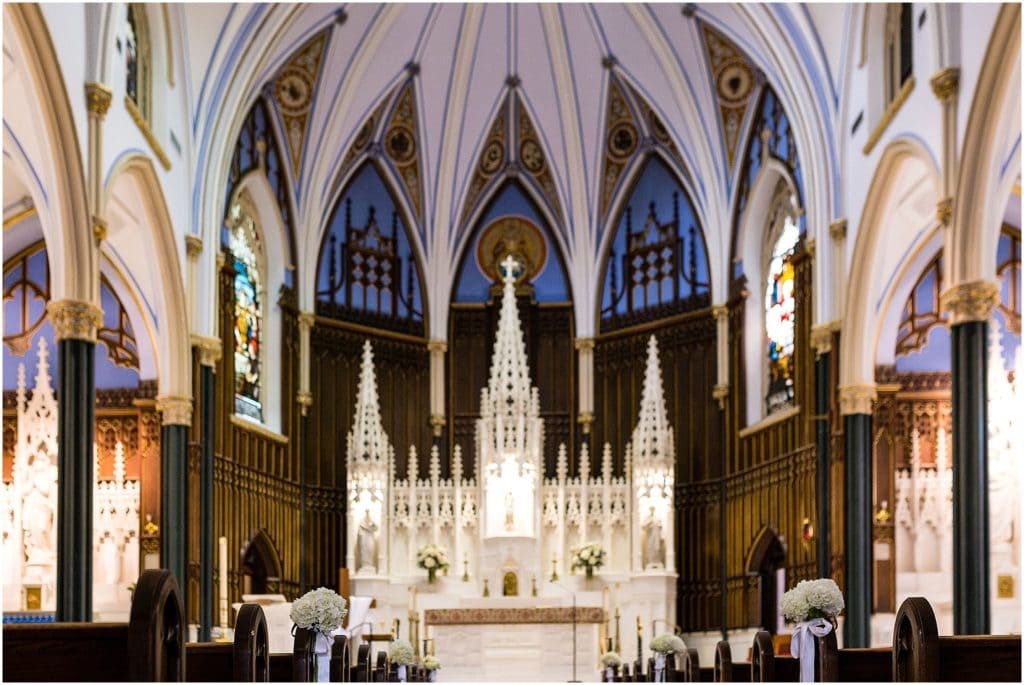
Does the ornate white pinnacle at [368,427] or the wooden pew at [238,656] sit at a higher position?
the ornate white pinnacle at [368,427]

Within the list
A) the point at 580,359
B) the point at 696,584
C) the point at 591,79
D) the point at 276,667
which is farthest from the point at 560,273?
the point at 276,667

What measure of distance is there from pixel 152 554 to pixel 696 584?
8584 mm

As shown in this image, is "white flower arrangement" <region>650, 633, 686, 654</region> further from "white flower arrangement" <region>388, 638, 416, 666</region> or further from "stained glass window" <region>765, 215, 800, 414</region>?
"stained glass window" <region>765, 215, 800, 414</region>

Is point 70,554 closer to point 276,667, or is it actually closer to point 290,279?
point 276,667

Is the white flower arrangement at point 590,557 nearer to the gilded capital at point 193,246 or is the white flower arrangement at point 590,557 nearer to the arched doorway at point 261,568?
the arched doorway at point 261,568

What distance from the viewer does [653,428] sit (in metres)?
24.2

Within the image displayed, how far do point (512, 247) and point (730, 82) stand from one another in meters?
5.32

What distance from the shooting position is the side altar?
23.3 meters

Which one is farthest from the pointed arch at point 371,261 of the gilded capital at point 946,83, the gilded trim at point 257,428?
the gilded capital at point 946,83

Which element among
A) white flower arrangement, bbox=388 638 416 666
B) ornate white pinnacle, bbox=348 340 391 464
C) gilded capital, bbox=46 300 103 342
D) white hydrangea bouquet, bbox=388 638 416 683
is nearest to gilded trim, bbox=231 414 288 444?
ornate white pinnacle, bbox=348 340 391 464

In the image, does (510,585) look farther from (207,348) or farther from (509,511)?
(207,348)

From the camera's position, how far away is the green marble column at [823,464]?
800 inches

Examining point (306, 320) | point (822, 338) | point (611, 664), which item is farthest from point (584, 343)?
point (611, 664)

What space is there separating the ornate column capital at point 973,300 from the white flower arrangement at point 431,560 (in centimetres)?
1044
